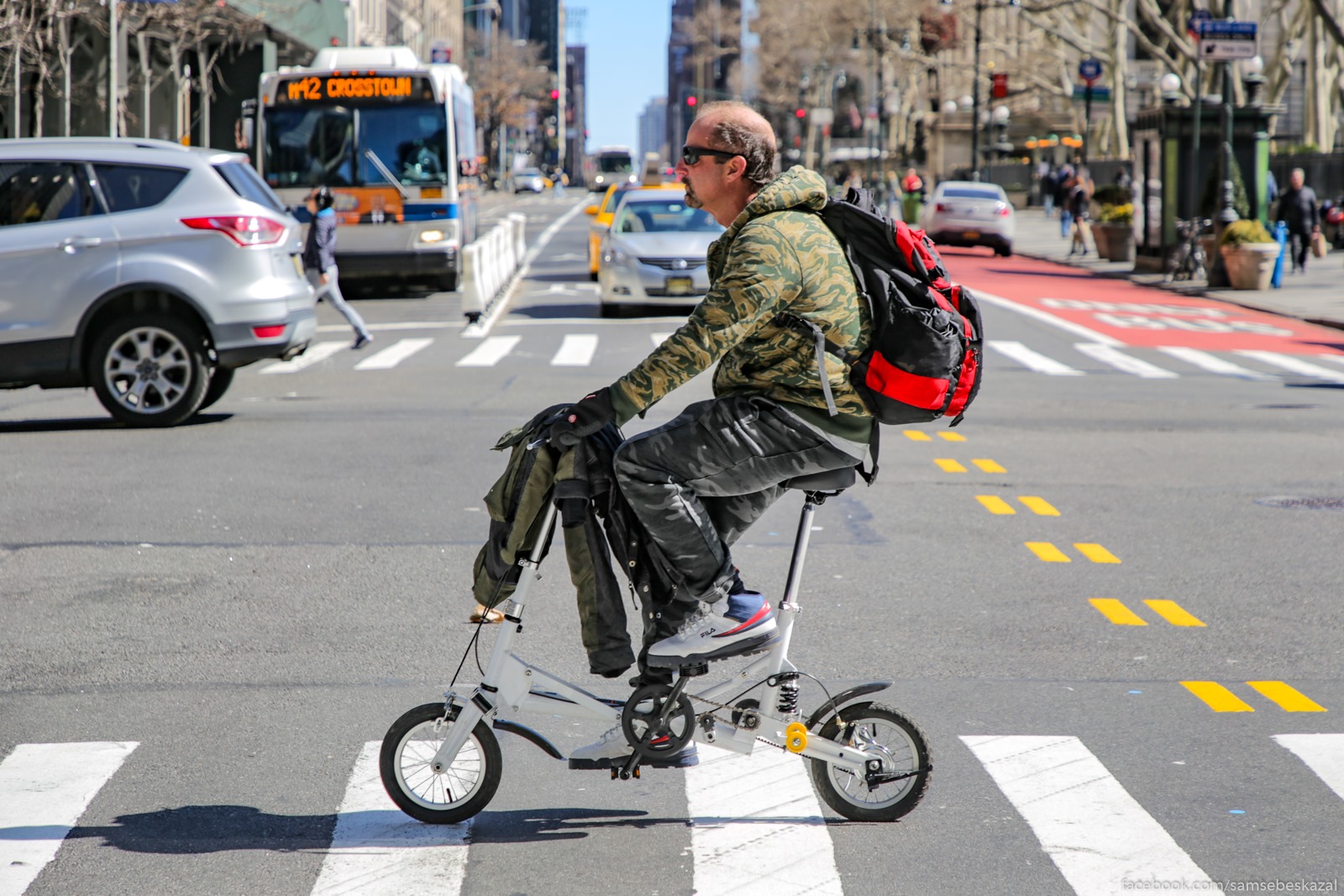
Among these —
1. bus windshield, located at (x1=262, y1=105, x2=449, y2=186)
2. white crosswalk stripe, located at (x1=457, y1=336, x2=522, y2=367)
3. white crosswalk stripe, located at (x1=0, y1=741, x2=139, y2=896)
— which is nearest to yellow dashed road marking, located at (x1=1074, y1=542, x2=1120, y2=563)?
white crosswalk stripe, located at (x1=0, y1=741, x2=139, y2=896)

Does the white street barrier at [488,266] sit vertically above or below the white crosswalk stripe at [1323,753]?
above

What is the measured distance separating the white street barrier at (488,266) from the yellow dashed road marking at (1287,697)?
16.4 m

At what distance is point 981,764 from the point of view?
5043mm

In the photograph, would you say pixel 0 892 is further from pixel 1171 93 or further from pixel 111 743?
pixel 1171 93

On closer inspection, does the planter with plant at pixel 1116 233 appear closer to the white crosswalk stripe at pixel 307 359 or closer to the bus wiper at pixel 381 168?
the bus wiper at pixel 381 168

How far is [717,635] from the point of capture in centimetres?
427

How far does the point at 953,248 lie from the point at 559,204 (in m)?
47.0

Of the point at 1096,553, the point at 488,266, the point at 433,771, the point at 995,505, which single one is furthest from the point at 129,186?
the point at 488,266

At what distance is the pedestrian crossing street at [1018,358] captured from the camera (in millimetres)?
17094

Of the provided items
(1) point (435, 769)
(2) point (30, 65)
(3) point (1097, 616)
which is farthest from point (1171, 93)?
(1) point (435, 769)

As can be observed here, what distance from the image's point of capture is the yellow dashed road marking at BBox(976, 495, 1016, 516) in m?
9.24

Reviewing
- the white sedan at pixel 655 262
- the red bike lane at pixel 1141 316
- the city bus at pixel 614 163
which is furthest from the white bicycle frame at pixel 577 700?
the city bus at pixel 614 163

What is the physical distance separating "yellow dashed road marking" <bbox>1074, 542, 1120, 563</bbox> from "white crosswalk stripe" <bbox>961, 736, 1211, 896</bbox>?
288 cm

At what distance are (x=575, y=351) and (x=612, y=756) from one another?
46.6ft
